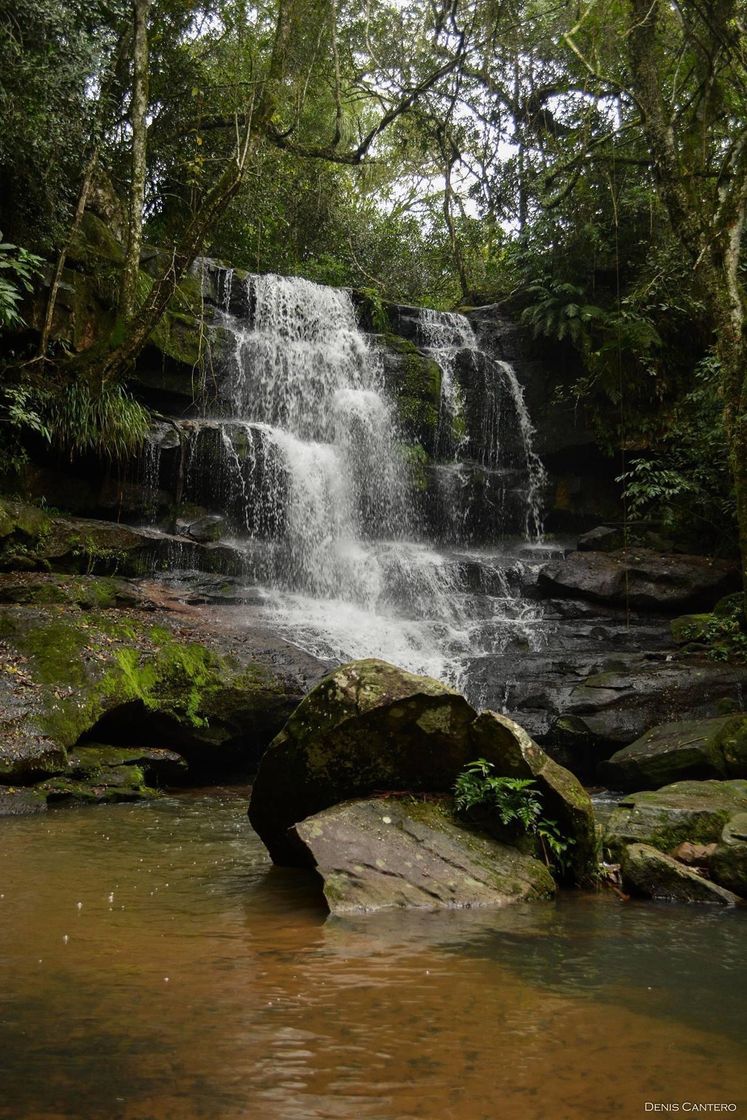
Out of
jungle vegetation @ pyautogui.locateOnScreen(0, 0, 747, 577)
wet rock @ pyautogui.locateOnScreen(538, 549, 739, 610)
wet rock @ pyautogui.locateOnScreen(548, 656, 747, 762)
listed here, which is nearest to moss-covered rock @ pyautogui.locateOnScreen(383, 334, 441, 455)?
jungle vegetation @ pyautogui.locateOnScreen(0, 0, 747, 577)

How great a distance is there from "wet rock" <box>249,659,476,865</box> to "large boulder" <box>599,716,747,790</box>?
359 centimetres

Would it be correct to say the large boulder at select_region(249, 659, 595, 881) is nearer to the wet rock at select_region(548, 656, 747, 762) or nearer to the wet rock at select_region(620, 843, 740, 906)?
the wet rock at select_region(620, 843, 740, 906)

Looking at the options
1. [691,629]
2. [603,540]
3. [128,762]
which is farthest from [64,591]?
[603,540]

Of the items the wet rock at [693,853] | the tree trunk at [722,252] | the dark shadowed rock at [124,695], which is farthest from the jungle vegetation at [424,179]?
the wet rock at [693,853]

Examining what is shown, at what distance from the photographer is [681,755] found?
8250 mm

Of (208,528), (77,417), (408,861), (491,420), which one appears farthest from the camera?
(491,420)

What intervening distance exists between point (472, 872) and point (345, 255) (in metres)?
21.7

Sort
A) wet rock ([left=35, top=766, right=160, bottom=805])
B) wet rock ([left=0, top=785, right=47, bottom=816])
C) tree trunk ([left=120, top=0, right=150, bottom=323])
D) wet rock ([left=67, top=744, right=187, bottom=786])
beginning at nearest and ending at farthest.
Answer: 1. wet rock ([left=0, top=785, right=47, bottom=816])
2. wet rock ([left=35, top=766, right=160, bottom=805])
3. wet rock ([left=67, top=744, right=187, bottom=786])
4. tree trunk ([left=120, top=0, right=150, bottom=323])

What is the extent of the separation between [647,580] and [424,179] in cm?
1482

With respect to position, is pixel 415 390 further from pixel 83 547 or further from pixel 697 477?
pixel 83 547

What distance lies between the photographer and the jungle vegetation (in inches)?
434

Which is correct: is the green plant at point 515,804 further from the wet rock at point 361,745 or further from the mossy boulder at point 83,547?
the mossy boulder at point 83,547

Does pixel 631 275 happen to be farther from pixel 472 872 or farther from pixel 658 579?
pixel 472 872

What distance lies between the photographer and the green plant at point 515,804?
5.04 m
